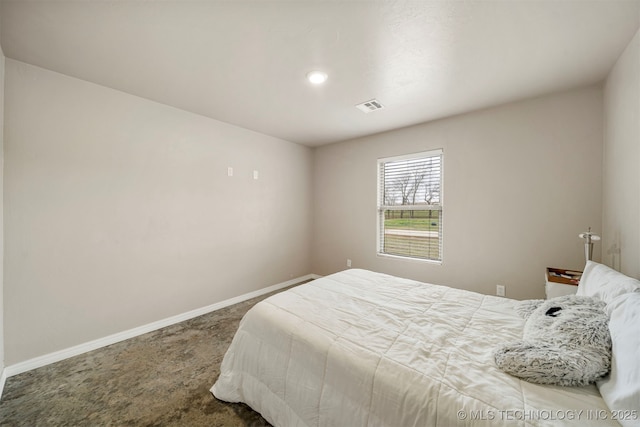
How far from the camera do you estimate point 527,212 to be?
8.48 feet

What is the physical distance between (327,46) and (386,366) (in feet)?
6.76

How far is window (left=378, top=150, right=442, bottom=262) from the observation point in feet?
10.7

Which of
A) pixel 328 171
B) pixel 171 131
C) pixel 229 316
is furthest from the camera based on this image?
pixel 328 171

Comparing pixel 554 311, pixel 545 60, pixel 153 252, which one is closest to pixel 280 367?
pixel 554 311

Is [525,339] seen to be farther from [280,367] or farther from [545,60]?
[545,60]

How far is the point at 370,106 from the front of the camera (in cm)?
276

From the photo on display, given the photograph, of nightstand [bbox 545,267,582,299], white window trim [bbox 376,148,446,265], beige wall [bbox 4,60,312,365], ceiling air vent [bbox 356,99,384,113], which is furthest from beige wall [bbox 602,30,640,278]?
beige wall [bbox 4,60,312,365]

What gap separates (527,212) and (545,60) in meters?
1.46

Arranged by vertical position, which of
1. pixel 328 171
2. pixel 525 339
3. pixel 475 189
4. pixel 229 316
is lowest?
pixel 229 316

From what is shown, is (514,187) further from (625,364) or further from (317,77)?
(317,77)

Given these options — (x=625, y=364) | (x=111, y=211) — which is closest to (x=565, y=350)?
(x=625, y=364)

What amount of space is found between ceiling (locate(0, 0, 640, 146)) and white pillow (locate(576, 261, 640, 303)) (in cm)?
158

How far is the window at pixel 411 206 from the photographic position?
3.27m

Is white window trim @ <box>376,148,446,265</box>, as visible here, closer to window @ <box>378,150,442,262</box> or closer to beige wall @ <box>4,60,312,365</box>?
→ window @ <box>378,150,442,262</box>
